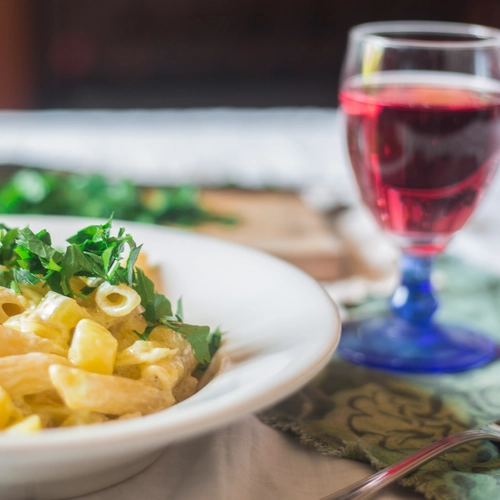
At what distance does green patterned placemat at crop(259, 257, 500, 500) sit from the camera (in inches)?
29.7

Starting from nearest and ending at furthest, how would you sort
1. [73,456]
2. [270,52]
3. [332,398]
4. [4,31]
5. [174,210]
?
[73,456] → [332,398] → [174,210] → [4,31] → [270,52]

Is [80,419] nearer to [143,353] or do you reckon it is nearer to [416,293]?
[143,353]

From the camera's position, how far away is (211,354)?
0.81 m

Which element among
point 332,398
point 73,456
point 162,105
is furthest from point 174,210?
point 162,105

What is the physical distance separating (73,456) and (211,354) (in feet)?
1.03

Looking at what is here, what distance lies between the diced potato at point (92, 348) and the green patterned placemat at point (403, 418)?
0.23 m

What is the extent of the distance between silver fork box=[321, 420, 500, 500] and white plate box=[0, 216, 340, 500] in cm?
11

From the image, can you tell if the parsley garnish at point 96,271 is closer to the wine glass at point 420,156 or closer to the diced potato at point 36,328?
the diced potato at point 36,328

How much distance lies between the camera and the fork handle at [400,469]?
660mm

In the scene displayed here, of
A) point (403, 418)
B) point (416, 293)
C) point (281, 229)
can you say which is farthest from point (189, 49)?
point (403, 418)

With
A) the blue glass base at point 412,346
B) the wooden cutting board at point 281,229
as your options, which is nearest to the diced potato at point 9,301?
the blue glass base at point 412,346

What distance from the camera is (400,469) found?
2.32 feet

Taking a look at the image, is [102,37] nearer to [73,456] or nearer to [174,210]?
[174,210]

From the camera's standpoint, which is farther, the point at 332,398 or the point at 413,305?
the point at 413,305
